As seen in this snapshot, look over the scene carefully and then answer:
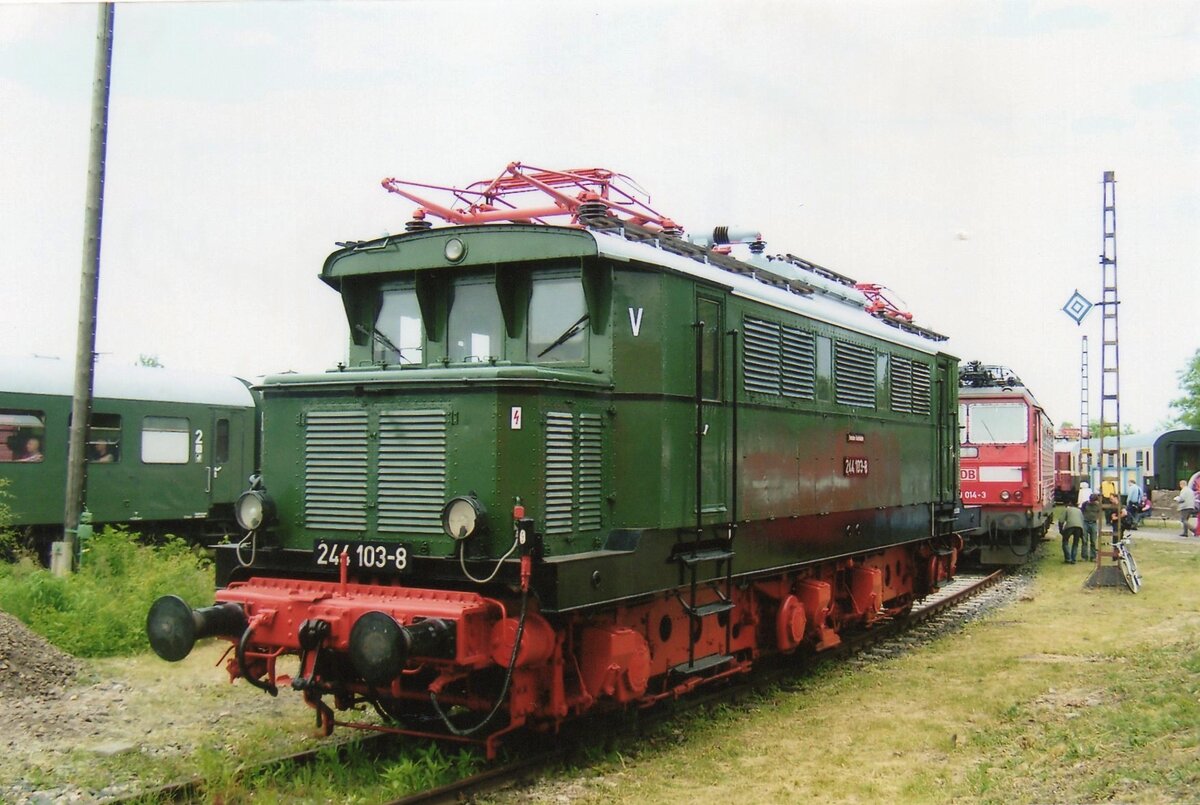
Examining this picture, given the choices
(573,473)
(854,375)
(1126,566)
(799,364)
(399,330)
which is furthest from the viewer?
(1126,566)

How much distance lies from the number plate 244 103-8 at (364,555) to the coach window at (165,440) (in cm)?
1081

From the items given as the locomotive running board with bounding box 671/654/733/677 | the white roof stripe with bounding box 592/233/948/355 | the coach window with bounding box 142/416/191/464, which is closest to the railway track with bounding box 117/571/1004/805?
the locomotive running board with bounding box 671/654/733/677

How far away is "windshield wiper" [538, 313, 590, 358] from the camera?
744 centimetres

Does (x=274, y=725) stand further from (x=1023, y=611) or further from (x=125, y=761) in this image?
(x=1023, y=611)

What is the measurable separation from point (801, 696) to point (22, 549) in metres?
10.6

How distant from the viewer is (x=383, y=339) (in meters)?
8.14

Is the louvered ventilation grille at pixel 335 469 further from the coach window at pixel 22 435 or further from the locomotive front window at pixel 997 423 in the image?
the locomotive front window at pixel 997 423

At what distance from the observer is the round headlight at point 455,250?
766cm

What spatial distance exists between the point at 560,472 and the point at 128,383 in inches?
470

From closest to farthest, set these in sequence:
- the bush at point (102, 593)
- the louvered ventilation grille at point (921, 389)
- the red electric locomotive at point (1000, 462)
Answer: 1. the bush at point (102, 593)
2. the louvered ventilation grille at point (921, 389)
3. the red electric locomotive at point (1000, 462)

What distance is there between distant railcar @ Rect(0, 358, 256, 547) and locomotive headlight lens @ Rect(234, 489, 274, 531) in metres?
8.48

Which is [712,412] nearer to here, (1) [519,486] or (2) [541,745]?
(1) [519,486]

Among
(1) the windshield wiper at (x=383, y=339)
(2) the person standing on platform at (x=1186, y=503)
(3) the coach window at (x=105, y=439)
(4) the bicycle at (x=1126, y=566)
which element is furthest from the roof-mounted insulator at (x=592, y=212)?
(2) the person standing on platform at (x=1186, y=503)

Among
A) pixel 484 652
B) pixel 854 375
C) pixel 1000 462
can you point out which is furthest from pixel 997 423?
pixel 484 652
